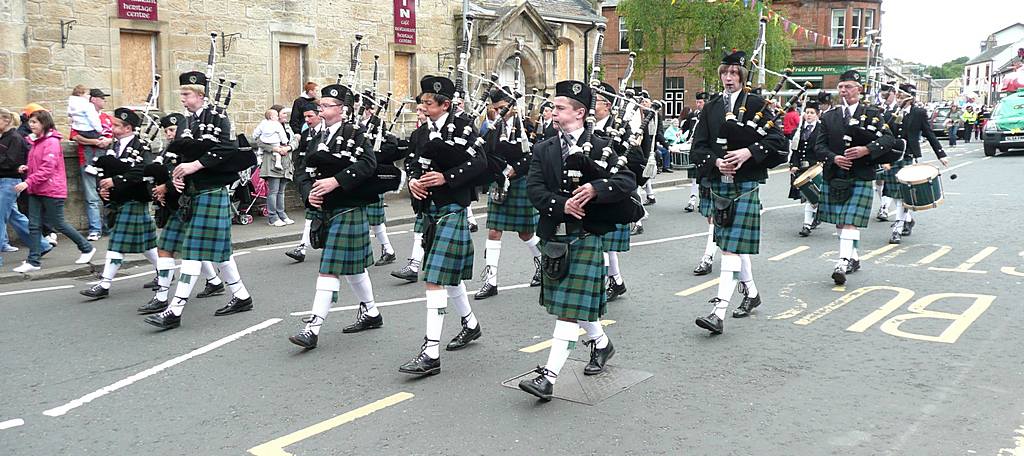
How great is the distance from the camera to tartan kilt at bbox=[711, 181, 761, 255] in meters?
6.79

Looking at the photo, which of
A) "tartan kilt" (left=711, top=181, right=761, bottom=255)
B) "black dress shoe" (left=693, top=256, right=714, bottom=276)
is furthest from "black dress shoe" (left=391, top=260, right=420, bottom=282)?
"tartan kilt" (left=711, top=181, right=761, bottom=255)

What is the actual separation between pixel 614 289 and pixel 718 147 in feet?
5.65

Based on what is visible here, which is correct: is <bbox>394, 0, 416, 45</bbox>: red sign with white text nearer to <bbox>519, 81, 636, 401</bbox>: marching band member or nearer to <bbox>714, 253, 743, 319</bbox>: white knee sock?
<bbox>714, 253, 743, 319</bbox>: white knee sock

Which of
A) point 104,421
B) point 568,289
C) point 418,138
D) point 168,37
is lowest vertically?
point 104,421

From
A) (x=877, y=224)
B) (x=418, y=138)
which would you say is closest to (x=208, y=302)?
(x=418, y=138)

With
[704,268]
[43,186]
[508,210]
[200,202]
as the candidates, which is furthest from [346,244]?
[43,186]

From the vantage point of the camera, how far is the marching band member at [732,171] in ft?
21.9

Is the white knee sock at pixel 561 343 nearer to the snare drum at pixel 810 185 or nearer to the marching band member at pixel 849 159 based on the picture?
the marching band member at pixel 849 159

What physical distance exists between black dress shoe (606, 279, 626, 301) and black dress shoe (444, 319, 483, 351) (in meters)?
1.85


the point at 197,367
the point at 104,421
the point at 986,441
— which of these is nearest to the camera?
the point at 986,441

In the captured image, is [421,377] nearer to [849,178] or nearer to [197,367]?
[197,367]

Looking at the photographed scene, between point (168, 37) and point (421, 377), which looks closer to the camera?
point (421, 377)

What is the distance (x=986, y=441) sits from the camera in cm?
452

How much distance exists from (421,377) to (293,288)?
136 inches
